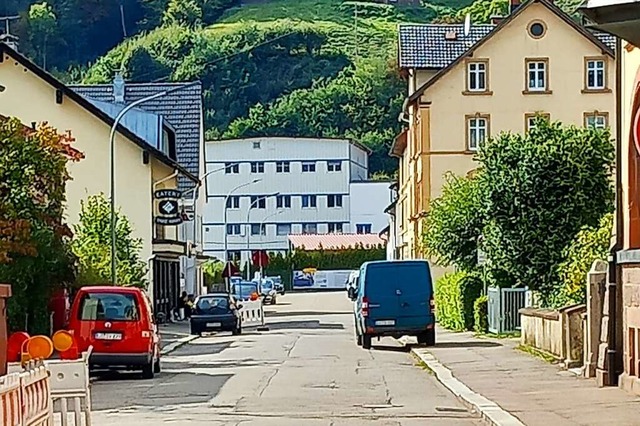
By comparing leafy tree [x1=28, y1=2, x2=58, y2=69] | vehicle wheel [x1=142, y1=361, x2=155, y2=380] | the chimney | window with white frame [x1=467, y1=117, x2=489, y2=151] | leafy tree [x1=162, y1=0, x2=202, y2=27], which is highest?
leafy tree [x1=162, y1=0, x2=202, y2=27]

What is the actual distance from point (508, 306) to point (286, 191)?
3458 inches

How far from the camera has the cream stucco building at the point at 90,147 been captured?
167 ft

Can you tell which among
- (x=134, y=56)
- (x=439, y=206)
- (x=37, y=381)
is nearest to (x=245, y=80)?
(x=134, y=56)

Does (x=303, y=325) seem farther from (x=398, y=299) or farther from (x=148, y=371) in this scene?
(x=148, y=371)

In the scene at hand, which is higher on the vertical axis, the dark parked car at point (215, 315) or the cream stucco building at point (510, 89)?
the cream stucco building at point (510, 89)

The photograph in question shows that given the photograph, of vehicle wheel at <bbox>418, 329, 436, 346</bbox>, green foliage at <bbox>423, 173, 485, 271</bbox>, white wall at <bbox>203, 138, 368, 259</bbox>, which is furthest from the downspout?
white wall at <bbox>203, 138, 368, 259</bbox>

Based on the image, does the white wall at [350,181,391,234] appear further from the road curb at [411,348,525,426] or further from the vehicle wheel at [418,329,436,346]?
the road curb at [411,348,525,426]

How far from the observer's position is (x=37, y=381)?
1107cm

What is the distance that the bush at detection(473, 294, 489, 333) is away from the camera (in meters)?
40.1

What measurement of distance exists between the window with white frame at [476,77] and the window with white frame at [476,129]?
132 cm

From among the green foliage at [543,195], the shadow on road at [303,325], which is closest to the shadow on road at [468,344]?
the green foliage at [543,195]

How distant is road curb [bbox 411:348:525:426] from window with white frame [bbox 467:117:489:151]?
31546 millimetres

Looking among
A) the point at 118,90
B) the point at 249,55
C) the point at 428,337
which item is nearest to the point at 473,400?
the point at 428,337

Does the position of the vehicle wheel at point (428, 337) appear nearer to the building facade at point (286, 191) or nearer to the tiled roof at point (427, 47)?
the tiled roof at point (427, 47)
